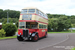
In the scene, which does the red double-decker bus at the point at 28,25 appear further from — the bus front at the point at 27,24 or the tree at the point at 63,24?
the tree at the point at 63,24

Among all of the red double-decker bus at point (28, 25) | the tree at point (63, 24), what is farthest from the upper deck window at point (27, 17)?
the tree at point (63, 24)

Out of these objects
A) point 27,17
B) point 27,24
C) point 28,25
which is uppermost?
point 27,17

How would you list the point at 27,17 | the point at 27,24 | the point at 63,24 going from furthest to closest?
the point at 63,24 < the point at 27,24 < the point at 27,17

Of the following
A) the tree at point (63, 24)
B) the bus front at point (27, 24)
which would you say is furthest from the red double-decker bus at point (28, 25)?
the tree at point (63, 24)

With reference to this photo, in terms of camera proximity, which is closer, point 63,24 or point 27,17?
point 27,17

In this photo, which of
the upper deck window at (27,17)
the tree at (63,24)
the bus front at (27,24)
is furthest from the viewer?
the tree at (63,24)

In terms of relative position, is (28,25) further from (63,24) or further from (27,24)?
(63,24)

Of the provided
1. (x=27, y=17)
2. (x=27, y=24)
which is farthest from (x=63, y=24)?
(x=27, y=17)

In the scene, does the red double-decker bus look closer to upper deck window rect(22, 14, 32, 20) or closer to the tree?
upper deck window rect(22, 14, 32, 20)

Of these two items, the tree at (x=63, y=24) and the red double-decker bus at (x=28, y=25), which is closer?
the red double-decker bus at (x=28, y=25)

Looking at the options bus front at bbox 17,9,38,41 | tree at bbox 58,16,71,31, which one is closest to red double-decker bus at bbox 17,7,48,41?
bus front at bbox 17,9,38,41

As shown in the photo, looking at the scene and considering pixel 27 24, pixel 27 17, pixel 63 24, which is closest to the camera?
pixel 27 17

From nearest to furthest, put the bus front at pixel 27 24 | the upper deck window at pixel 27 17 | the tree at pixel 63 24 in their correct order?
the bus front at pixel 27 24
the upper deck window at pixel 27 17
the tree at pixel 63 24

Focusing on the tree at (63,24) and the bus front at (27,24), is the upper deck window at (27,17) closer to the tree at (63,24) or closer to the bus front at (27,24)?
the bus front at (27,24)
